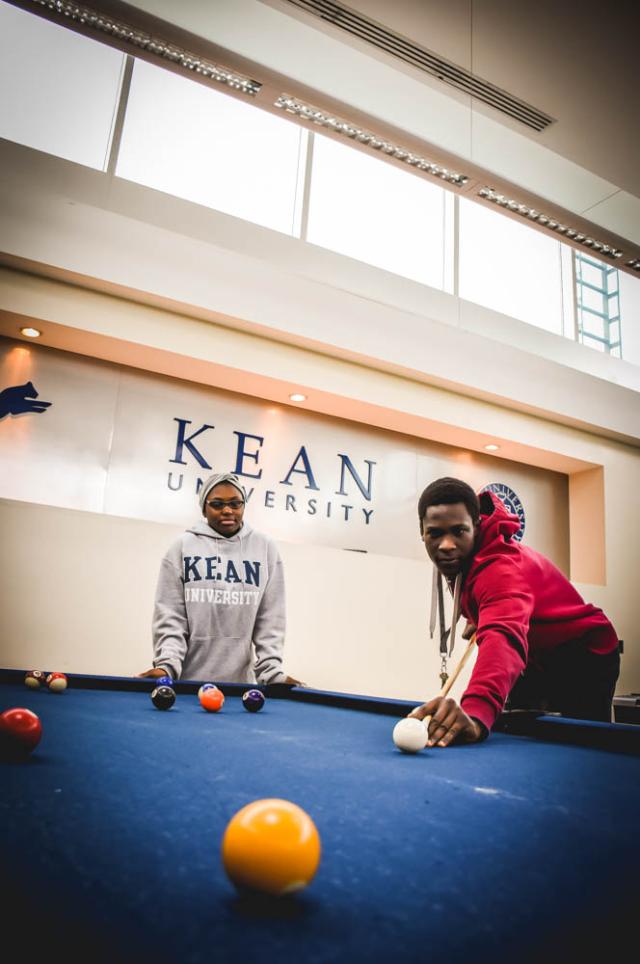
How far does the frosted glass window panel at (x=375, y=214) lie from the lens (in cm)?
575

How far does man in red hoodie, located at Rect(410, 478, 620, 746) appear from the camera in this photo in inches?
78.0

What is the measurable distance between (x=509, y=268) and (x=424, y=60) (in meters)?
3.87

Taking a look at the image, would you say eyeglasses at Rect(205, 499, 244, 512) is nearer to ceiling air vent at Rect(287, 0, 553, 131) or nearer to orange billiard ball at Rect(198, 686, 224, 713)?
orange billiard ball at Rect(198, 686, 224, 713)

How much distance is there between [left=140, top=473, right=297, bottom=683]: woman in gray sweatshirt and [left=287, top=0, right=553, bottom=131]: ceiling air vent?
2237mm

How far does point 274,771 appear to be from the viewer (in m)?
1.14

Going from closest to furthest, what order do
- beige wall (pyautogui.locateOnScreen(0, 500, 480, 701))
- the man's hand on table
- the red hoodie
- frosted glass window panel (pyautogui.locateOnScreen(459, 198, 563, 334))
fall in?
the red hoodie → the man's hand on table → beige wall (pyautogui.locateOnScreen(0, 500, 480, 701)) → frosted glass window panel (pyautogui.locateOnScreen(459, 198, 563, 334))

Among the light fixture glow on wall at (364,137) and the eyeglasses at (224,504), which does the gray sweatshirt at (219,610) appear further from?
the light fixture glow on wall at (364,137)

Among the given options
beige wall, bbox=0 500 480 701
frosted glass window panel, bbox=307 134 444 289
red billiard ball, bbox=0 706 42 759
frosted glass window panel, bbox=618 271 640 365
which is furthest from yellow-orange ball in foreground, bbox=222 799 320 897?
frosted glass window panel, bbox=618 271 640 365

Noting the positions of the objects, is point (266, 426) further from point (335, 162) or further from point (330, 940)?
point (330, 940)

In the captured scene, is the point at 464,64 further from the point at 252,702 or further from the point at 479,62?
the point at 252,702

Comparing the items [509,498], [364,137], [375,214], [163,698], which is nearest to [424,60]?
[364,137]

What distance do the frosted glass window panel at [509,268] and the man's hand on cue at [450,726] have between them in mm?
5292

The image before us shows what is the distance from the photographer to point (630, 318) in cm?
744

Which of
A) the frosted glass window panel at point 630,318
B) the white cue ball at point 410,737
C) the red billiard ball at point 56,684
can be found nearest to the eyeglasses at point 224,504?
the red billiard ball at point 56,684
